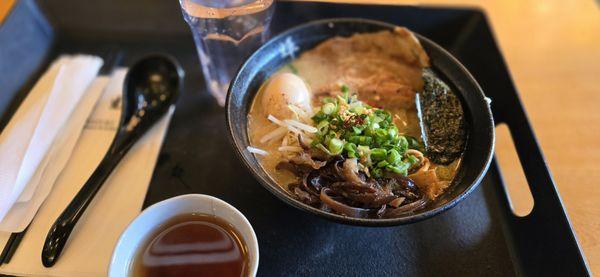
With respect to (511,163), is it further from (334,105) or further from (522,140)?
(334,105)

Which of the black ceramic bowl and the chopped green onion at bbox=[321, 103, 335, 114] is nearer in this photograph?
the black ceramic bowl

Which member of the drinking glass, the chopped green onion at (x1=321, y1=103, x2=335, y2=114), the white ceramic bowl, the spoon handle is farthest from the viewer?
the drinking glass

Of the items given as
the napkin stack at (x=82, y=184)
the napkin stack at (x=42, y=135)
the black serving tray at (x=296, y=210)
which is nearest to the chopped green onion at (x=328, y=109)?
the black serving tray at (x=296, y=210)

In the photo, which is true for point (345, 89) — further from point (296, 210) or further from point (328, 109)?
point (296, 210)

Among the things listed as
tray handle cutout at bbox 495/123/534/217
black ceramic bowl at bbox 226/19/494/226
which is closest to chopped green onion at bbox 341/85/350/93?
black ceramic bowl at bbox 226/19/494/226

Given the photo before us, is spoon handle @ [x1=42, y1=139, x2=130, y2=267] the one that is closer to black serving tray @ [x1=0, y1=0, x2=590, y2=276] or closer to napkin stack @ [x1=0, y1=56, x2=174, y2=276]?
napkin stack @ [x1=0, y1=56, x2=174, y2=276]

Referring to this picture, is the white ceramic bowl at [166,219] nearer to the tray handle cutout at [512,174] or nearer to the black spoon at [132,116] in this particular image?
the black spoon at [132,116]

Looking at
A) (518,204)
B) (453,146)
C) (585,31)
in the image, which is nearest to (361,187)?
(453,146)

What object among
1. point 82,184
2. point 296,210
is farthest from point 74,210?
point 296,210
